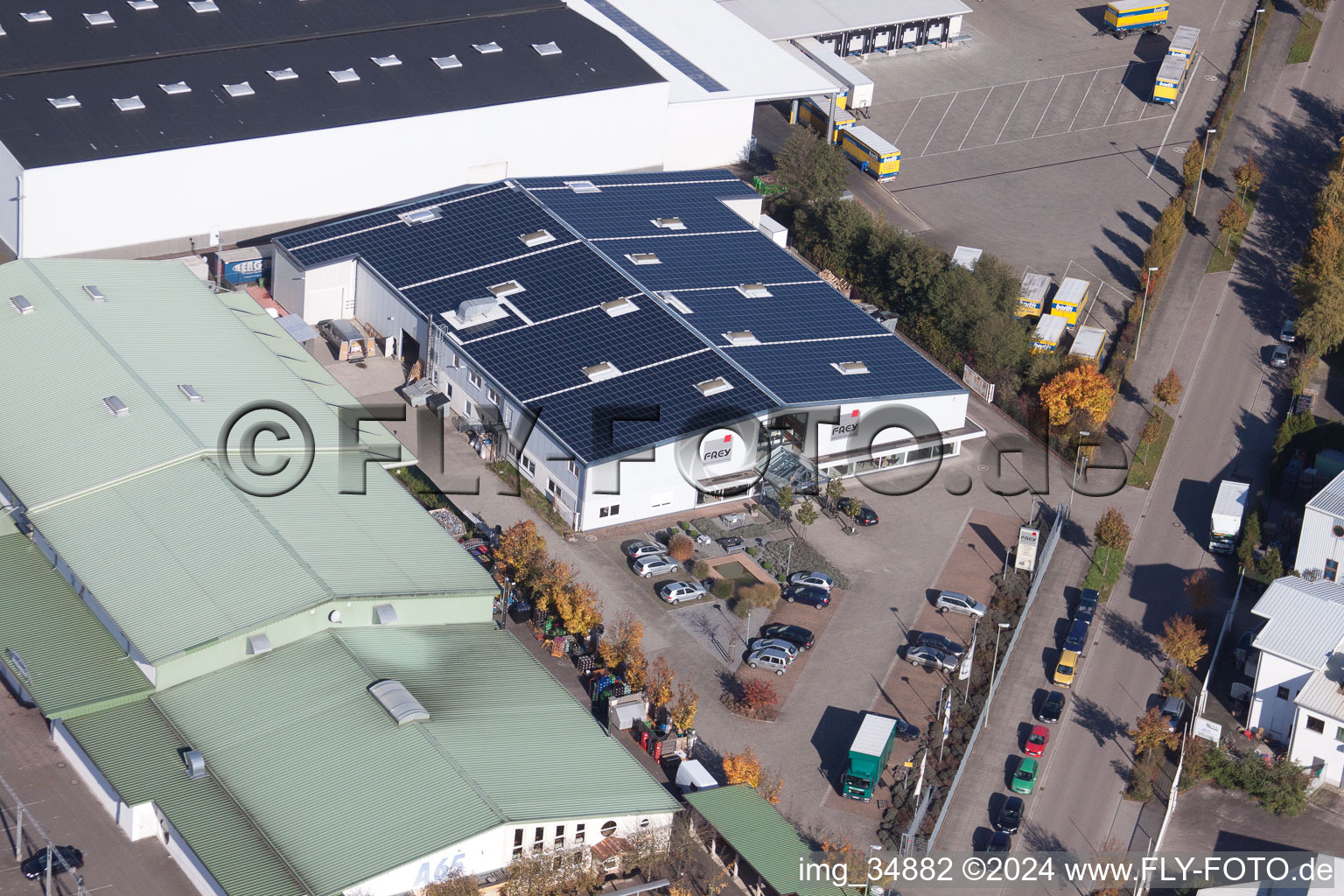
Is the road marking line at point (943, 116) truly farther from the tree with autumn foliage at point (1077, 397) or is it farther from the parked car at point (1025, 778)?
the parked car at point (1025, 778)

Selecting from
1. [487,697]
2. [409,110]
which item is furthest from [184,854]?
[409,110]

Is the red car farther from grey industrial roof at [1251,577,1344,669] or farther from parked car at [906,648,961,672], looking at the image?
grey industrial roof at [1251,577,1344,669]

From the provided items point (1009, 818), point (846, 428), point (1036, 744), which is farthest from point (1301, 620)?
point (846, 428)

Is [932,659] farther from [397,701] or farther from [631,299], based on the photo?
[631,299]

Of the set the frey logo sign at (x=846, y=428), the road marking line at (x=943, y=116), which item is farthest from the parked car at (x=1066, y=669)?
the road marking line at (x=943, y=116)

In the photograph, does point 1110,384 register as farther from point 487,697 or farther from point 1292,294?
point 487,697

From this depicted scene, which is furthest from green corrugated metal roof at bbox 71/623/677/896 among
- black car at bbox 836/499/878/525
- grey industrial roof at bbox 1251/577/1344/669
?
grey industrial roof at bbox 1251/577/1344/669

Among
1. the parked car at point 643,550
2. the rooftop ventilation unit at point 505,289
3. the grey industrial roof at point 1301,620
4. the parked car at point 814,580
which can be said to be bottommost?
the parked car at point 643,550
